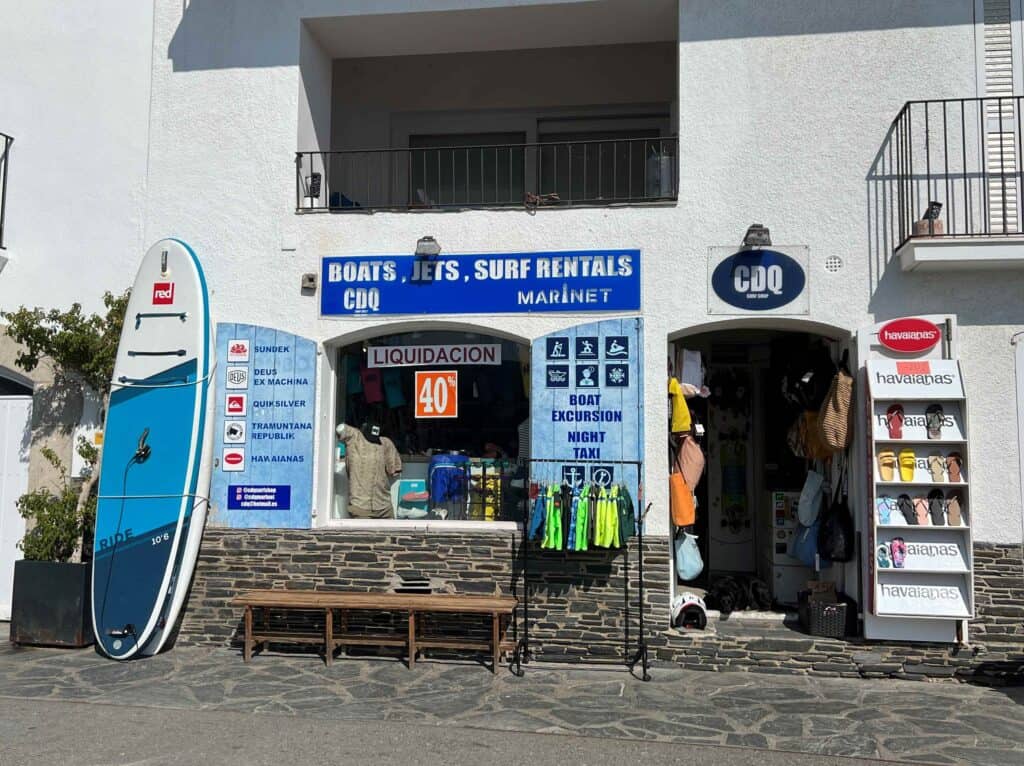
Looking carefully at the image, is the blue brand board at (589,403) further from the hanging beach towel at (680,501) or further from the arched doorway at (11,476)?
the arched doorway at (11,476)

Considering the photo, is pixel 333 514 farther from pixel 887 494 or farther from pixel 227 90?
pixel 887 494

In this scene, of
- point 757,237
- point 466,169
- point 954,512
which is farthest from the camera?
point 466,169

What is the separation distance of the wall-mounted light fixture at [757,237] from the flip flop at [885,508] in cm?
214

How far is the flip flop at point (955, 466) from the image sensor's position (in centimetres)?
685

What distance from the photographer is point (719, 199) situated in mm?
7430

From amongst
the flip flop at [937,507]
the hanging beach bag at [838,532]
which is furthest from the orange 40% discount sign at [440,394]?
the flip flop at [937,507]

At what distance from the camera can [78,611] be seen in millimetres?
7441

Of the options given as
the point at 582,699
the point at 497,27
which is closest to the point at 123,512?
the point at 582,699

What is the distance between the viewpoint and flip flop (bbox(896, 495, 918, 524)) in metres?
6.85

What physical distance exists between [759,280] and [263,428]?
4223mm

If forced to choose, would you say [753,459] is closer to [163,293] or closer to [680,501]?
[680,501]

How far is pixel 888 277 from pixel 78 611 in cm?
693

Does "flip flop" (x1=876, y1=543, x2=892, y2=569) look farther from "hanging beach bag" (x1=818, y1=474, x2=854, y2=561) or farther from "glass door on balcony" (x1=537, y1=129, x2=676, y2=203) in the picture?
"glass door on balcony" (x1=537, y1=129, x2=676, y2=203)

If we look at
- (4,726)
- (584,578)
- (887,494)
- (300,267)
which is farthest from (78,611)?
(887,494)
